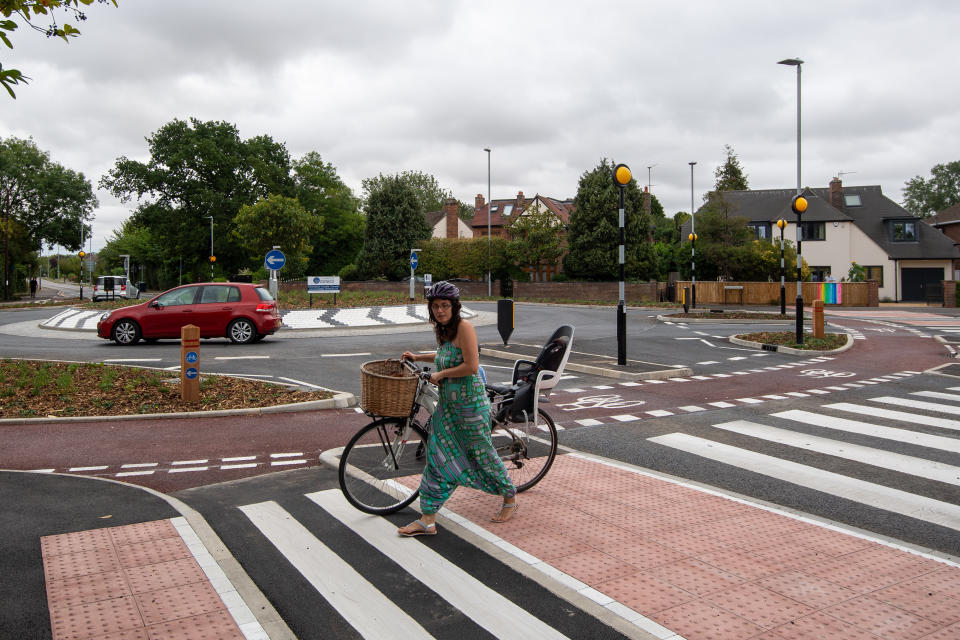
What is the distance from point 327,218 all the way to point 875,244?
47390 mm

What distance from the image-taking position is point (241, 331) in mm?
18578

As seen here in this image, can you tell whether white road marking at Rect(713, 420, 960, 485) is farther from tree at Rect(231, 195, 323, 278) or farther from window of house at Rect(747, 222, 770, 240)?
window of house at Rect(747, 222, 770, 240)

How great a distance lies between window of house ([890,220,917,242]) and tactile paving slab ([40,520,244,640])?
187 ft

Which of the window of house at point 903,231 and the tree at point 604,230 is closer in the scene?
the tree at point 604,230

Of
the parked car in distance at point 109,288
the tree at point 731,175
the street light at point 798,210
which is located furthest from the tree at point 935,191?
the parked car in distance at point 109,288

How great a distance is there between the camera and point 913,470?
6508 millimetres

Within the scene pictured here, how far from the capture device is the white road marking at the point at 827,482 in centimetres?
537

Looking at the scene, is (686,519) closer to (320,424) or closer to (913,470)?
(913,470)

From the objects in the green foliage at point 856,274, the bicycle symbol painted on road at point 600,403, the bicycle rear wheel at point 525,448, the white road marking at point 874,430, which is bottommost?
the white road marking at point 874,430

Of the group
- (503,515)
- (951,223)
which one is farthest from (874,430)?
(951,223)

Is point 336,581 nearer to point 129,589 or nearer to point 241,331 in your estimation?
point 129,589

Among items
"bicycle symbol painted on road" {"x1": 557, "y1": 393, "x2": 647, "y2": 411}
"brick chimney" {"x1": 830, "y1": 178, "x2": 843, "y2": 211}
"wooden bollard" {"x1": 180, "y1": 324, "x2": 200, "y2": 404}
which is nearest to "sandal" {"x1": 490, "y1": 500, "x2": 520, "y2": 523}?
"bicycle symbol painted on road" {"x1": 557, "y1": 393, "x2": 647, "y2": 411}

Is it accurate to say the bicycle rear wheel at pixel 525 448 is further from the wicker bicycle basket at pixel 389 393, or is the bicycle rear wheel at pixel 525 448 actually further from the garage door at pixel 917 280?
the garage door at pixel 917 280

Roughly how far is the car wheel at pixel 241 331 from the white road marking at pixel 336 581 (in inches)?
556
